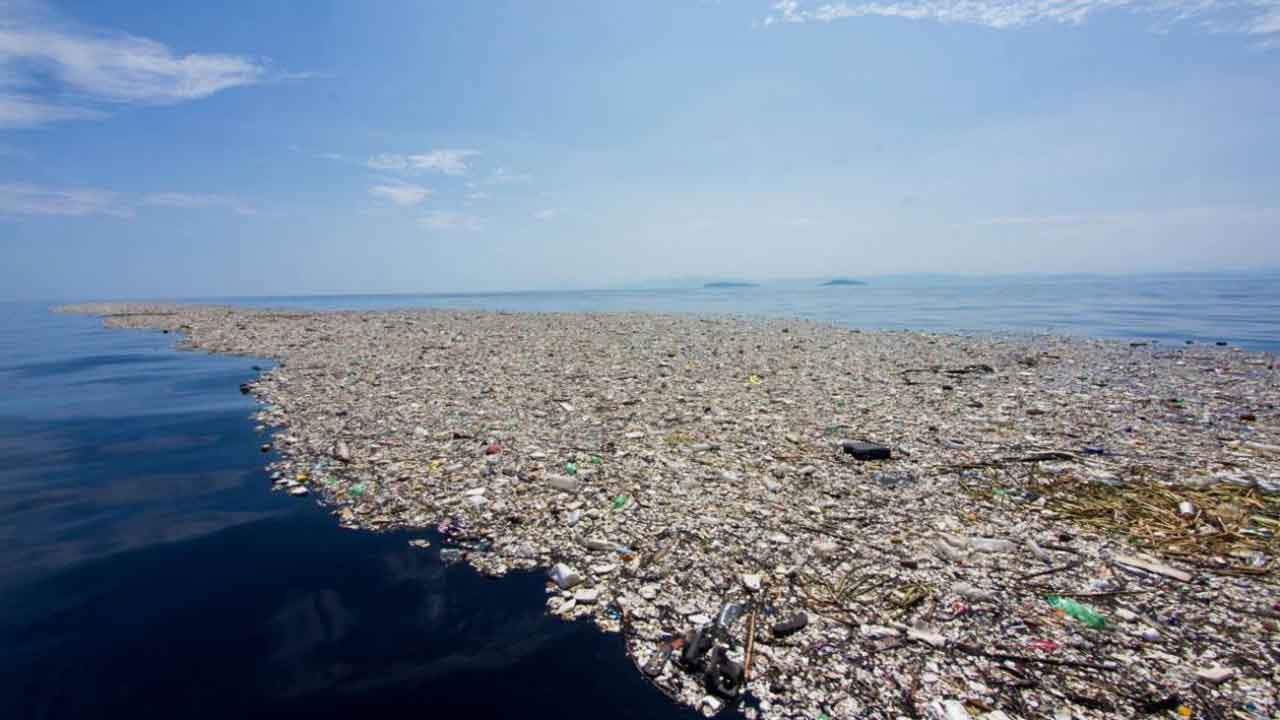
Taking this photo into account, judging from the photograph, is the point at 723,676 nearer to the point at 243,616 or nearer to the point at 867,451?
the point at 243,616

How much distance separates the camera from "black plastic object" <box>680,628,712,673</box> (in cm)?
372

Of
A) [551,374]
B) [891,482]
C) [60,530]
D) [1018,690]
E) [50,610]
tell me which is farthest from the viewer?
[551,374]

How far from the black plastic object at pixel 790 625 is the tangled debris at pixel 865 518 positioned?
0.02 metres

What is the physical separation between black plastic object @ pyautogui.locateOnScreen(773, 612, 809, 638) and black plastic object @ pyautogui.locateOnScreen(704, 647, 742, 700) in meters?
0.49

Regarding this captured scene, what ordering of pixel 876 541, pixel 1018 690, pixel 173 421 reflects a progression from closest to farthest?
pixel 1018 690
pixel 876 541
pixel 173 421

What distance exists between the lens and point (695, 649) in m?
3.80

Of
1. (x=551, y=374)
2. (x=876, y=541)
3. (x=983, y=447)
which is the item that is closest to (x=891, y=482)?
(x=876, y=541)

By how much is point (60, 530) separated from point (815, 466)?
9248 mm

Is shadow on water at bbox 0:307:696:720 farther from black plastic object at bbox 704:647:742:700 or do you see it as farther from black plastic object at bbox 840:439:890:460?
black plastic object at bbox 840:439:890:460

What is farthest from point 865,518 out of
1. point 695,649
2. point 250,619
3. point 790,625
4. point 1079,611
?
point 250,619

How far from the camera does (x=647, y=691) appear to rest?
3.56 metres

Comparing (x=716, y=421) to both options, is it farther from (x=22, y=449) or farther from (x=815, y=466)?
(x=22, y=449)

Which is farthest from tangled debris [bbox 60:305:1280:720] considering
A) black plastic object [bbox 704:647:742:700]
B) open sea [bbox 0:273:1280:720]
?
open sea [bbox 0:273:1280:720]

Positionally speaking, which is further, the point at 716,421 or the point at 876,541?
the point at 716,421
